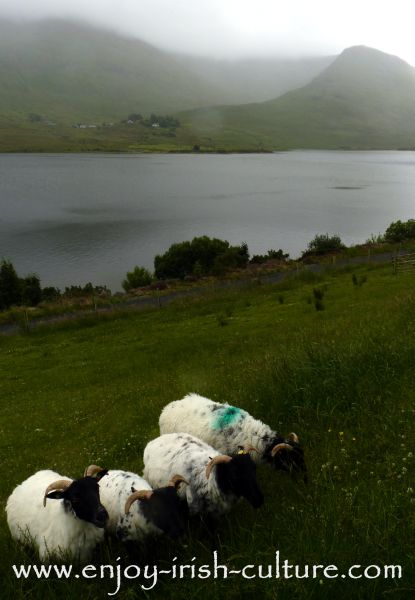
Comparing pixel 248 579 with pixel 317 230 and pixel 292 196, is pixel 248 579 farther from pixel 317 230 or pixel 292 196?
pixel 292 196

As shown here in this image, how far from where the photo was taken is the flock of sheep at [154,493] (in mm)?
6168

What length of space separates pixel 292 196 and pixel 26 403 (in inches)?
5458

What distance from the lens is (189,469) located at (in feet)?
24.2

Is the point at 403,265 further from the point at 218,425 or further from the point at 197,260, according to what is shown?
the point at 218,425

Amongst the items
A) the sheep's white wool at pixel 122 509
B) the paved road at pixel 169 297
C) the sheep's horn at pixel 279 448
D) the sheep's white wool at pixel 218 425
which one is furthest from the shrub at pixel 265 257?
the sheep's white wool at pixel 122 509

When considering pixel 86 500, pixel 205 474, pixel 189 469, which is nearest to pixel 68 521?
pixel 86 500

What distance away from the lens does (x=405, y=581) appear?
4273mm

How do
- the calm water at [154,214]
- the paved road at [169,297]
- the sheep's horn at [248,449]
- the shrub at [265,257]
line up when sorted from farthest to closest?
the calm water at [154,214], the shrub at [265,257], the paved road at [169,297], the sheep's horn at [248,449]

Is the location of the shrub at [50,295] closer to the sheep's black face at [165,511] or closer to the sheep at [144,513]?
the sheep at [144,513]

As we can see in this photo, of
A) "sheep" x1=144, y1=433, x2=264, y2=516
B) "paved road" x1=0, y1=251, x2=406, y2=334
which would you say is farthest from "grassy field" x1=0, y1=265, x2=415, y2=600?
"paved road" x1=0, y1=251, x2=406, y2=334

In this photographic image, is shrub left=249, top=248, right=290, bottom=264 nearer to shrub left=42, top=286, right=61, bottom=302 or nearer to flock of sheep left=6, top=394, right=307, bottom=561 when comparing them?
shrub left=42, top=286, right=61, bottom=302

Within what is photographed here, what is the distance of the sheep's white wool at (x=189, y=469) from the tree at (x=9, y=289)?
46.4 m

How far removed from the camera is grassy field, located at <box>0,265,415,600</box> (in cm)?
475

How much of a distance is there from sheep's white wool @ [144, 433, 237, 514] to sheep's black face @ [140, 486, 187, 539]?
1.64 feet
